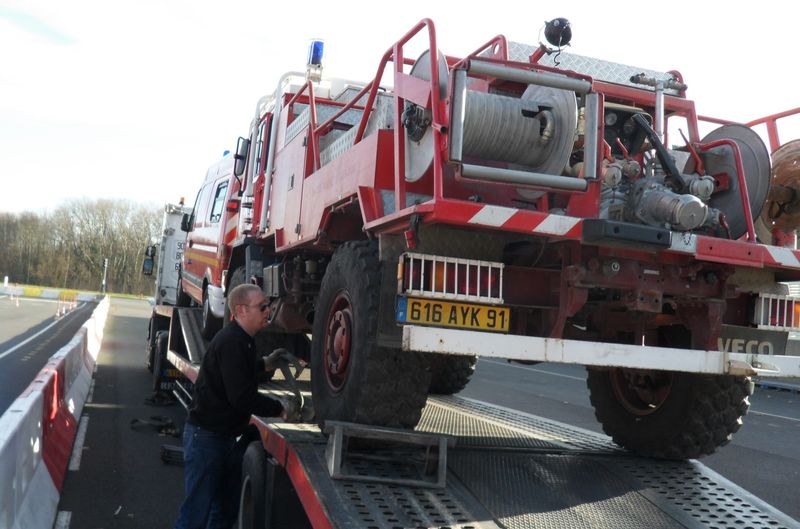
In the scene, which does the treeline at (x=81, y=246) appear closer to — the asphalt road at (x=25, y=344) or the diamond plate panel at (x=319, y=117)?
the asphalt road at (x=25, y=344)

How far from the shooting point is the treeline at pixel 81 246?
76.2 metres

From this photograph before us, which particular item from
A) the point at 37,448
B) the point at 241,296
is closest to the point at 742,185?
the point at 241,296

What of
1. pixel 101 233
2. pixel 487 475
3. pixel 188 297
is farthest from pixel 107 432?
pixel 101 233

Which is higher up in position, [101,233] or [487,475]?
[101,233]

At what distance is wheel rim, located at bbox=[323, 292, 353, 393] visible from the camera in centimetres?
430

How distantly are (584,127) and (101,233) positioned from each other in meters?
80.9

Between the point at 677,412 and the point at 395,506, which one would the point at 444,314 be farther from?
the point at 677,412

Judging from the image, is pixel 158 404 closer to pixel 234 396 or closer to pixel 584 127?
pixel 234 396

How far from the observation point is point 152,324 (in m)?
12.8

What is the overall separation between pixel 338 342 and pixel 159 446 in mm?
4444

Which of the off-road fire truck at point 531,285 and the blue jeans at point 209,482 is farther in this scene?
the blue jeans at point 209,482

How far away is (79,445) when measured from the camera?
25.5 ft

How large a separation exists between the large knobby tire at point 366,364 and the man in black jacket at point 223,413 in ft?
1.61

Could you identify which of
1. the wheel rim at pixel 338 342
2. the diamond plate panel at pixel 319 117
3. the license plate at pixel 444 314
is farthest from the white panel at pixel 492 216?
the diamond plate panel at pixel 319 117
